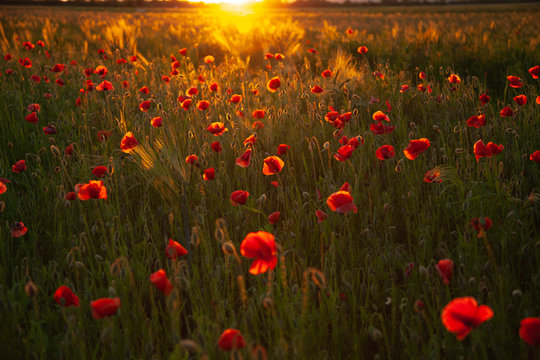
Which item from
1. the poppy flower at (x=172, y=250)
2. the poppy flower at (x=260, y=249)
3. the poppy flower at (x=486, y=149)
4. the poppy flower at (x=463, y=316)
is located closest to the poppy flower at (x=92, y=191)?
the poppy flower at (x=172, y=250)

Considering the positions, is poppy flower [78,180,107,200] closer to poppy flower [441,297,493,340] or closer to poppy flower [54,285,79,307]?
poppy flower [54,285,79,307]

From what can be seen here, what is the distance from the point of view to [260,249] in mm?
985

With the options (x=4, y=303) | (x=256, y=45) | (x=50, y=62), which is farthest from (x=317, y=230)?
(x=256, y=45)

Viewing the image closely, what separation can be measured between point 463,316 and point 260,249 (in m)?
0.49

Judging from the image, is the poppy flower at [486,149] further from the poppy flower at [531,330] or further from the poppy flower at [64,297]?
the poppy flower at [64,297]

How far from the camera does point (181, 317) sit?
4.46 feet

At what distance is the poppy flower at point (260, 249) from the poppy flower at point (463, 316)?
419mm

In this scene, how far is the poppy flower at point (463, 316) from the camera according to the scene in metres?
0.77

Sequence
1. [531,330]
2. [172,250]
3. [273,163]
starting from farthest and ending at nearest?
1. [273,163]
2. [172,250]
3. [531,330]

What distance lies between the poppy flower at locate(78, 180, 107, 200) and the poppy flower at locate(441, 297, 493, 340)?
1.12m

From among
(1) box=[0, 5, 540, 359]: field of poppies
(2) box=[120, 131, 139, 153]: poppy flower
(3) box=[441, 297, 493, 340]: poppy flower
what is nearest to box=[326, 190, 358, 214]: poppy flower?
(1) box=[0, 5, 540, 359]: field of poppies

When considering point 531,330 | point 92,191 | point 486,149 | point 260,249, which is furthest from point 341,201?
point 92,191

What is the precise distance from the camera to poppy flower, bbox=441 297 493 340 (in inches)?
30.3

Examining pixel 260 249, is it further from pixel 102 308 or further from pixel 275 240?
pixel 275 240
